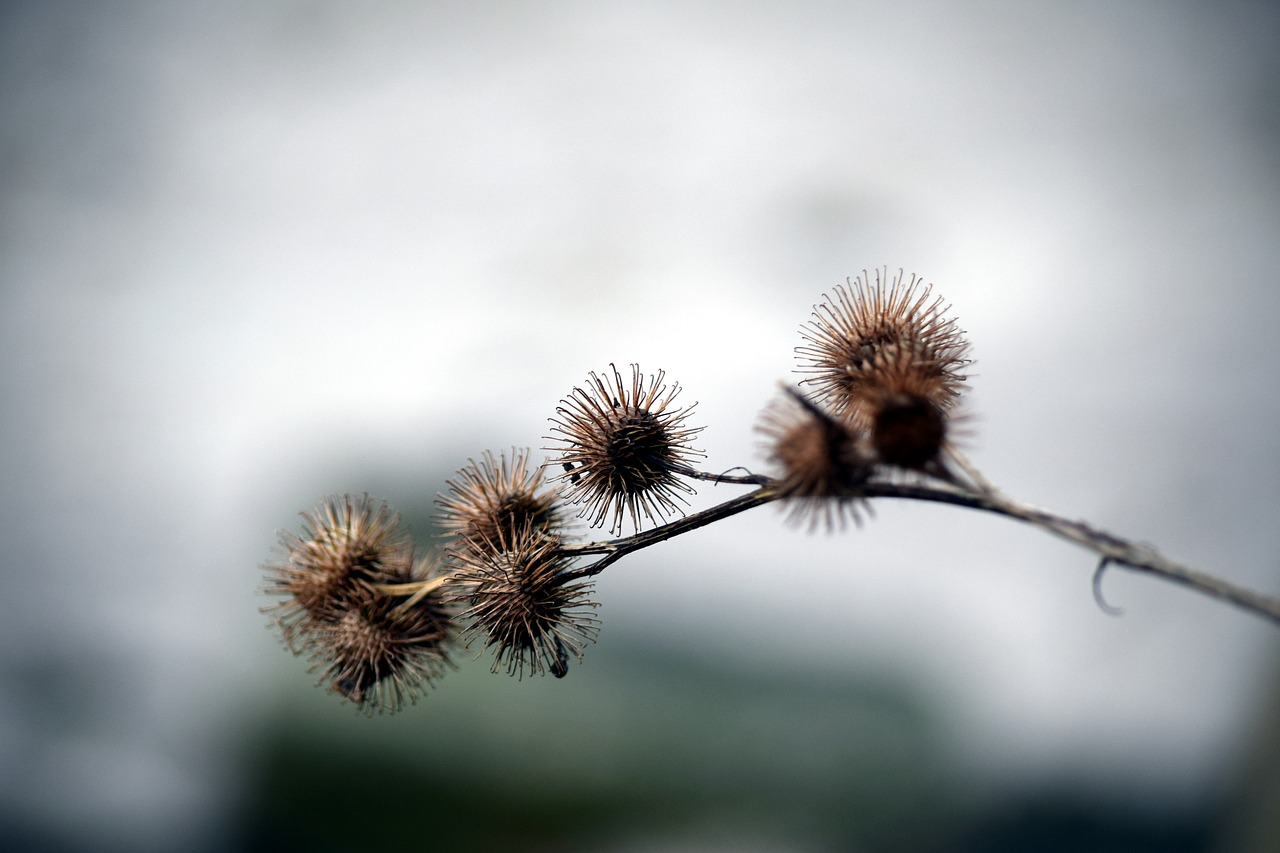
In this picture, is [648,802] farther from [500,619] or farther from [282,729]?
[500,619]

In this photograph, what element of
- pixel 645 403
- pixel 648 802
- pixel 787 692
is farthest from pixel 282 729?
pixel 645 403

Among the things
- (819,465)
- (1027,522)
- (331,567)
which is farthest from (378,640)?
(1027,522)

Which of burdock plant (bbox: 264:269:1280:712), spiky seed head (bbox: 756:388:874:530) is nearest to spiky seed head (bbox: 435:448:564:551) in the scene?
burdock plant (bbox: 264:269:1280:712)

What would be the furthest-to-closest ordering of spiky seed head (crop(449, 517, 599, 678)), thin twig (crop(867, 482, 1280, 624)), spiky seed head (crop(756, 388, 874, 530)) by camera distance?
spiky seed head (crop(449, 517, 599, 678))
spiky seed head (crop(756, 388, 874, 530))
thin twig (crop(867, 482, 1280, 624))

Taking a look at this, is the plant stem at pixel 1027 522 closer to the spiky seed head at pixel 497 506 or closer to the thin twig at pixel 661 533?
the thin twig at pixel 661 533

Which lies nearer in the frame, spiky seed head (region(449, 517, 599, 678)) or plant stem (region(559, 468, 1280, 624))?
plant stem (region(559, 468, 1280, 624))

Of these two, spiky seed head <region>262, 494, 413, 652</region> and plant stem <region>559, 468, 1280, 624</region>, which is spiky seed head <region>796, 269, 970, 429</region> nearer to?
plant stem <region>559, 468, 1280, 624</region>

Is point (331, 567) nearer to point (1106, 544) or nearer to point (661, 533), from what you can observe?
point (661, 533)
